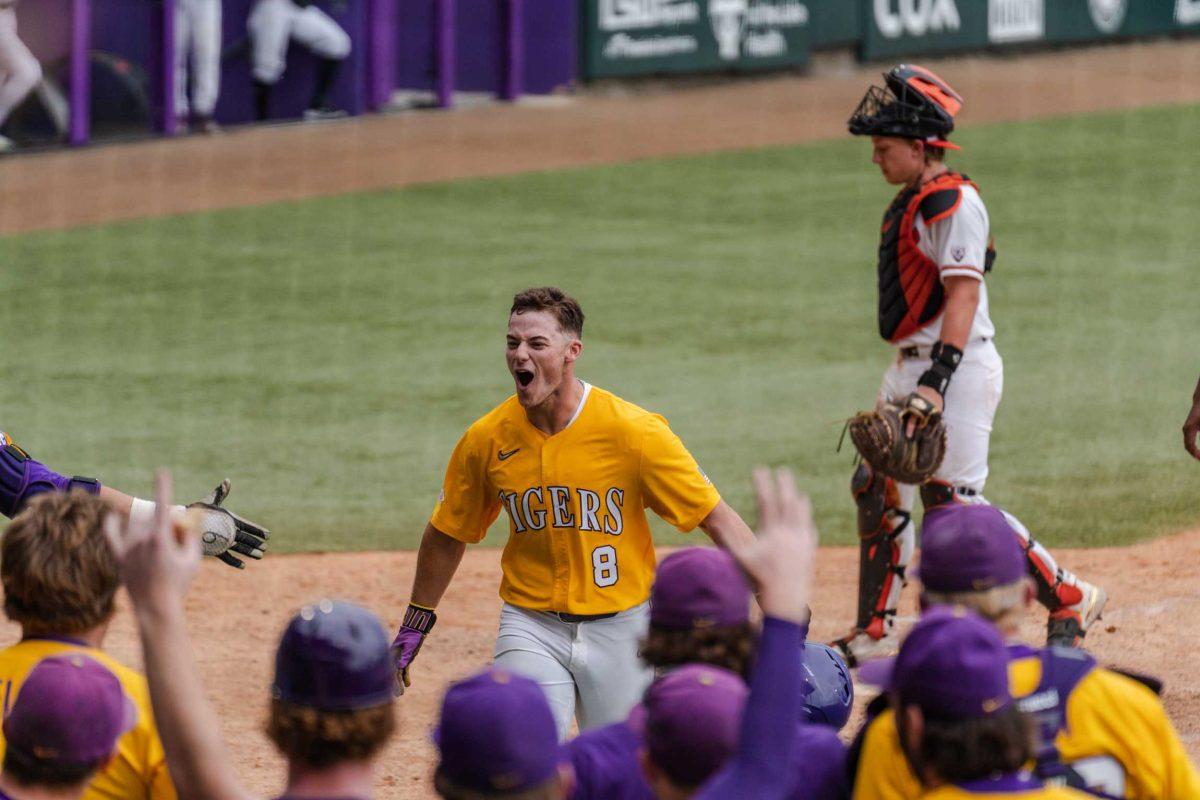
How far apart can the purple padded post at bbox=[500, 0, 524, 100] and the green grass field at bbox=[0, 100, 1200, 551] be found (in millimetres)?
3234

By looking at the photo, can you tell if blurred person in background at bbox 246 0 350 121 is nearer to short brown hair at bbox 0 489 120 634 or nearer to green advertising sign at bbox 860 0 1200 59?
green advertising sign at bbox 860 0 1200 59

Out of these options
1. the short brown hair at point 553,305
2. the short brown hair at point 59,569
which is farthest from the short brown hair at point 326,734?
the short brown hair at point 553,305

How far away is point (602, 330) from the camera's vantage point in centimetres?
1282

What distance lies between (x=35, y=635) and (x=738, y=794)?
4.88 ft

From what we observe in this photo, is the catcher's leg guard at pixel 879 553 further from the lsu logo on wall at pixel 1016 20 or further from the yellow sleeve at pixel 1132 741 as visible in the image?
the lsu logo on wall at pixel 1016 20

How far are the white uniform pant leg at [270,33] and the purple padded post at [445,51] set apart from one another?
1.73 metres

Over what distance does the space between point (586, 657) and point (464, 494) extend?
0.62m

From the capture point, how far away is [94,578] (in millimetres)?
3613

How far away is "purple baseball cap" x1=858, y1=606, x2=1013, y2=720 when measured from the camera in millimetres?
3000

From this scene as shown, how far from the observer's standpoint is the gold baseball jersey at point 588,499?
5.41 m

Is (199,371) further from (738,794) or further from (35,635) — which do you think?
(738,794)

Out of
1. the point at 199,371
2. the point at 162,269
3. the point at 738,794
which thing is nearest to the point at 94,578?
the point at 738,794

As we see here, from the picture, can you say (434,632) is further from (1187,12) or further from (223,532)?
(1187,12)

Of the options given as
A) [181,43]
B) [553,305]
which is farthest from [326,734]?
[181,43]
